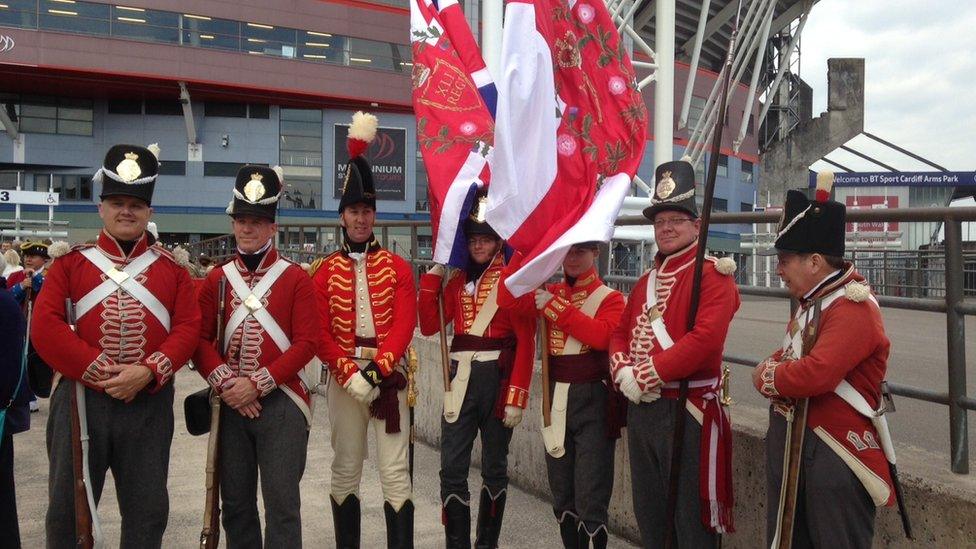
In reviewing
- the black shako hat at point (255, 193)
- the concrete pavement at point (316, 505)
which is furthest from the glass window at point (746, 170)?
the black shako hat at point (255, 193)

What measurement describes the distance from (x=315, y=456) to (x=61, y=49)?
32862 mm

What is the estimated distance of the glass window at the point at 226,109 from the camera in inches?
1491

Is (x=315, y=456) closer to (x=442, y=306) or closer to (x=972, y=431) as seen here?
(x=442, y=306)

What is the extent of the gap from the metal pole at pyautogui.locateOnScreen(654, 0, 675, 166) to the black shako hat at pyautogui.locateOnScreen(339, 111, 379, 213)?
7714mm

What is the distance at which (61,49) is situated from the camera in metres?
33.4

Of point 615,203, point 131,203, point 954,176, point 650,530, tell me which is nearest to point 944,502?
point 650,530

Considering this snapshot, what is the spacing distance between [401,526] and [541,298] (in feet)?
4.93

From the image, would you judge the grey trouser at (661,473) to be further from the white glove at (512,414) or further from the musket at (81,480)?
the musket at (81,480)

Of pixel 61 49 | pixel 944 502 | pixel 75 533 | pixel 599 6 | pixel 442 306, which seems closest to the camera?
pixel 944 502

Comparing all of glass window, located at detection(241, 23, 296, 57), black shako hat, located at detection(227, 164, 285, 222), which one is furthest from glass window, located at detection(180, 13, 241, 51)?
black shako hat, located at detection(227, 164, 285, 222)

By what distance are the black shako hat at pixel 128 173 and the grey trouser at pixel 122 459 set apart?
2.97 ft

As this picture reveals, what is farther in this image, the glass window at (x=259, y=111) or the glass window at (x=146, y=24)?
the glass window at (x=259, y=111)

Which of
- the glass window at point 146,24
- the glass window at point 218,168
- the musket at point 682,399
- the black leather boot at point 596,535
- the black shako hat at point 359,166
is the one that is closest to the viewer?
the musket at point 682,399

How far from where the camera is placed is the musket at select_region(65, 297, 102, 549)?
139 inches
